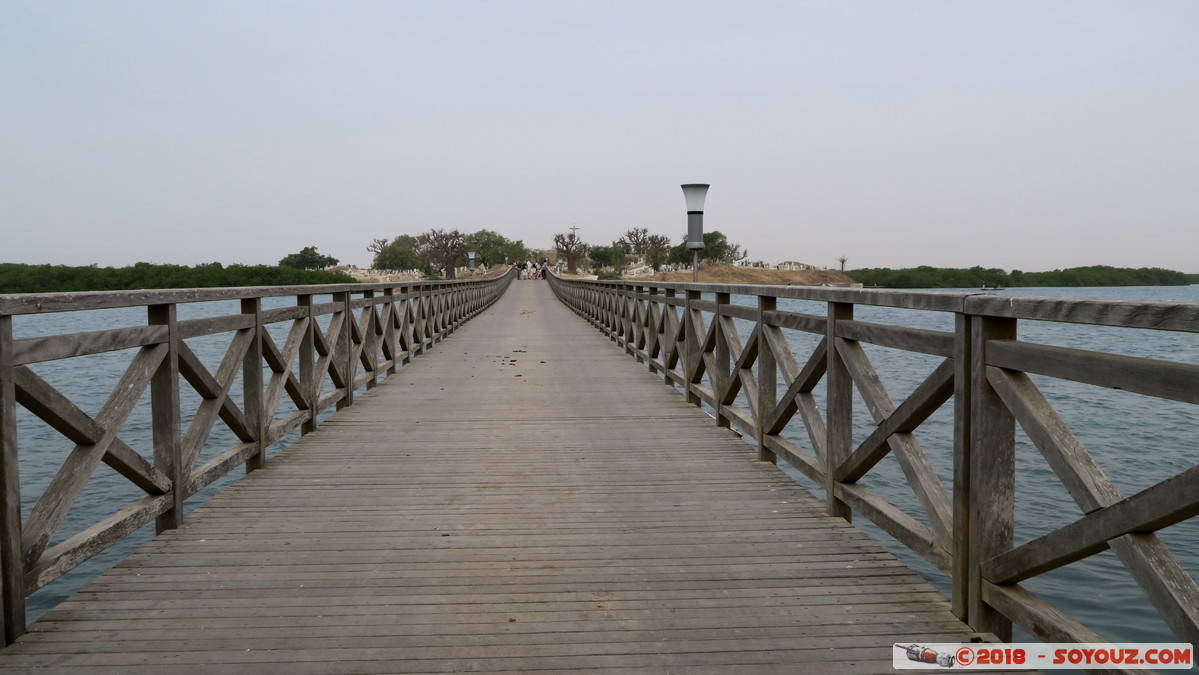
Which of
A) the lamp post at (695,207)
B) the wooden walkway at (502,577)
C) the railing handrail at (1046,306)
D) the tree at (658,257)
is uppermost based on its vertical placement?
the tree at (658,257)

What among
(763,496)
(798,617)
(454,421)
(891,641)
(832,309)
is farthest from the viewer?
(454,421)

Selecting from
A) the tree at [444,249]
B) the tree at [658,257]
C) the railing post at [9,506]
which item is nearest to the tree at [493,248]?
the tree at [444,249]

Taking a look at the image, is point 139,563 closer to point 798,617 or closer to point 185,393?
point 798,617

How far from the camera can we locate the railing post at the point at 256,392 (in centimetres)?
513

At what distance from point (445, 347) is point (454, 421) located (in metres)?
7.54

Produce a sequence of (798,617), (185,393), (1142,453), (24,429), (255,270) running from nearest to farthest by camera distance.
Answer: (798,617) → (1142,453) → (24,429) → (185,393) → (255,270)

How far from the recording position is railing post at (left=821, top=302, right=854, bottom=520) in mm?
4074

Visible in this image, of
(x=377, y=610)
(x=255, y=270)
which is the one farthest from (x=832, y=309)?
(x=255, y=270)

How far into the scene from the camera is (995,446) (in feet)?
8.87

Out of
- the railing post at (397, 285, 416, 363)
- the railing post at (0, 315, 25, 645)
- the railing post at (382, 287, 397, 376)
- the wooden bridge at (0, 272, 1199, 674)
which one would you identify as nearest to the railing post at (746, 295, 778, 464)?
the wooden bridge at (0, 272, 1199, 674)

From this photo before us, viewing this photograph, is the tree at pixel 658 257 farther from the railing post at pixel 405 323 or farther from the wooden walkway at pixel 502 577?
the wooden walkway at pixel 502 577

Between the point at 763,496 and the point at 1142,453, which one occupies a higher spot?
the point at 763,496

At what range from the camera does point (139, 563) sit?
357 cm

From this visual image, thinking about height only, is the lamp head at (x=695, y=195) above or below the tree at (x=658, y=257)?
below
